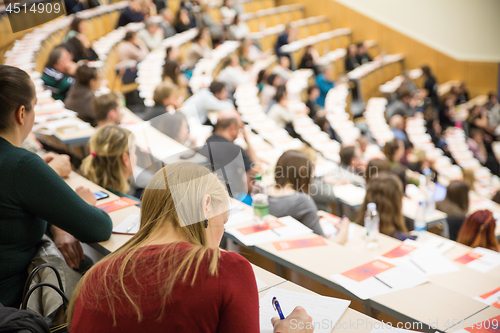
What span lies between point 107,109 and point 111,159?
951 mm

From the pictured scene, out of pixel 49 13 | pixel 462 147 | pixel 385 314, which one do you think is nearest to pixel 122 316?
pixel 49 13

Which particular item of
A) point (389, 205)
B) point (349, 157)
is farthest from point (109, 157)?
point (349, 157)

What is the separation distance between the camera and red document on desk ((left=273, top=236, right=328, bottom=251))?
6.37 ft

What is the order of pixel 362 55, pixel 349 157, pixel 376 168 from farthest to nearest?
pixel 362 55
pixel 349 157
pixel 376 168

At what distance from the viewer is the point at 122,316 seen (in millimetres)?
860

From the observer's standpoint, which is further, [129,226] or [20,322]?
[129,226]

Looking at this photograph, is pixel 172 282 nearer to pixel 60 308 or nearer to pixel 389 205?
pixel 60 308

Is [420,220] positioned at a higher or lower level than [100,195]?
lower

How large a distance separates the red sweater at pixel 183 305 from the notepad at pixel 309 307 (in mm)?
380

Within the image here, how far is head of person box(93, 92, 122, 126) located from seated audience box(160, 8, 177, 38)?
4148 mm

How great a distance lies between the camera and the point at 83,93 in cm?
373

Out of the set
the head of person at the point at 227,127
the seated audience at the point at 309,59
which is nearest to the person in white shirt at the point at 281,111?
the head of person at the point at 227,127

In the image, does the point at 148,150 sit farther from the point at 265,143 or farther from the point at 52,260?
the point at 265,143

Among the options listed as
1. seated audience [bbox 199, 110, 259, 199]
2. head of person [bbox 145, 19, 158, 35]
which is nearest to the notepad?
seated audience [bbox 199, 110, 259, 199]
